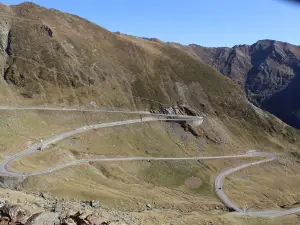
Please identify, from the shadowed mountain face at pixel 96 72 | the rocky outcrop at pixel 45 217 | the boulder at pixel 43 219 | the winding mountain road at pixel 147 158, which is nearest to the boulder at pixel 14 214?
the rocky outcrop at pixel 45 217

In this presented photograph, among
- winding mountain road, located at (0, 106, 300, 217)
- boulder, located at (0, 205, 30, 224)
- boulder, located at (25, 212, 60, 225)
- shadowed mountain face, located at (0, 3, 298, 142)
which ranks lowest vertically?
winding mountain road, located at (0, 106, 300, 217)

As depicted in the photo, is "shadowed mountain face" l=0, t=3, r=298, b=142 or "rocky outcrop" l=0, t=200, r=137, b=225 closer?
"rocky outcrop" l=0, t=200, r=137, b=225

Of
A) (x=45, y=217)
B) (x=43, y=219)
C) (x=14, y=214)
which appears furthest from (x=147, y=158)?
(x=43, y=219)

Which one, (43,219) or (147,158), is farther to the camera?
(147,158)

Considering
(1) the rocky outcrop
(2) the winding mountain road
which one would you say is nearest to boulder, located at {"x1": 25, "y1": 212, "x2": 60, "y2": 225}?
(1) the rocky outcrop

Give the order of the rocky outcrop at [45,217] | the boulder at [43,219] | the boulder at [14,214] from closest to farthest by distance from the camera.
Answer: the boulder at [43,219] < the rocky outcrop at [45,217] < the boulder at [14,214]

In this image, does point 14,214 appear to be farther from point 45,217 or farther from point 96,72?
point 96,72

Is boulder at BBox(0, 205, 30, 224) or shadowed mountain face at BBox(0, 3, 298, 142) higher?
shadowed mountain face at BBox(0, 3, 298, 142)

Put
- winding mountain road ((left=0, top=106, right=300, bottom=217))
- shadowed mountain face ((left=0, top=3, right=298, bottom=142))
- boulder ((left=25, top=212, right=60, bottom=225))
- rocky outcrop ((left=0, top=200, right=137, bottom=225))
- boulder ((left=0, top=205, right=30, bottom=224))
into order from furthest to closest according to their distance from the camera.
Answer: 1. shadowed mountain face ((left=0, top=3, right=298, bottom=142))
2. winding mountain road ((left=0, top=106, right=300, bottom=217))
3. boulder ((left=0, top=205, right=30, bottom=224))
4. rocky outcrop ((left=0, top=200, right=137, bottom=225))
5. boulder ((left=25, top=212, right=60, bottom=225))

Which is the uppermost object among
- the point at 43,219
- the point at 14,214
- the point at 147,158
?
the point at 43,219

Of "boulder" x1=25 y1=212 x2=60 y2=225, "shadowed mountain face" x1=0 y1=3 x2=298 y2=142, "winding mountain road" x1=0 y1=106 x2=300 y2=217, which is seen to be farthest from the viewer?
"shadowed mountain face" x1=0 y1=3 x2=298 y2=142

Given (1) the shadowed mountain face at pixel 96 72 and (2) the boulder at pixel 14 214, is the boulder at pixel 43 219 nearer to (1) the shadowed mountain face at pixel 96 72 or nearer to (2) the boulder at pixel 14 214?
(2) the boulder at pixel 14 214

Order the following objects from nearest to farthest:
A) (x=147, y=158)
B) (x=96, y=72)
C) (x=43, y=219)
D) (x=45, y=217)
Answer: (x=43, y=219)
(x=45, y=217)
(x=147, y=158)
(x=96, y=72)

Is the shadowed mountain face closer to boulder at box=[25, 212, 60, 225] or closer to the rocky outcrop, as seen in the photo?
the rocky outcrop
